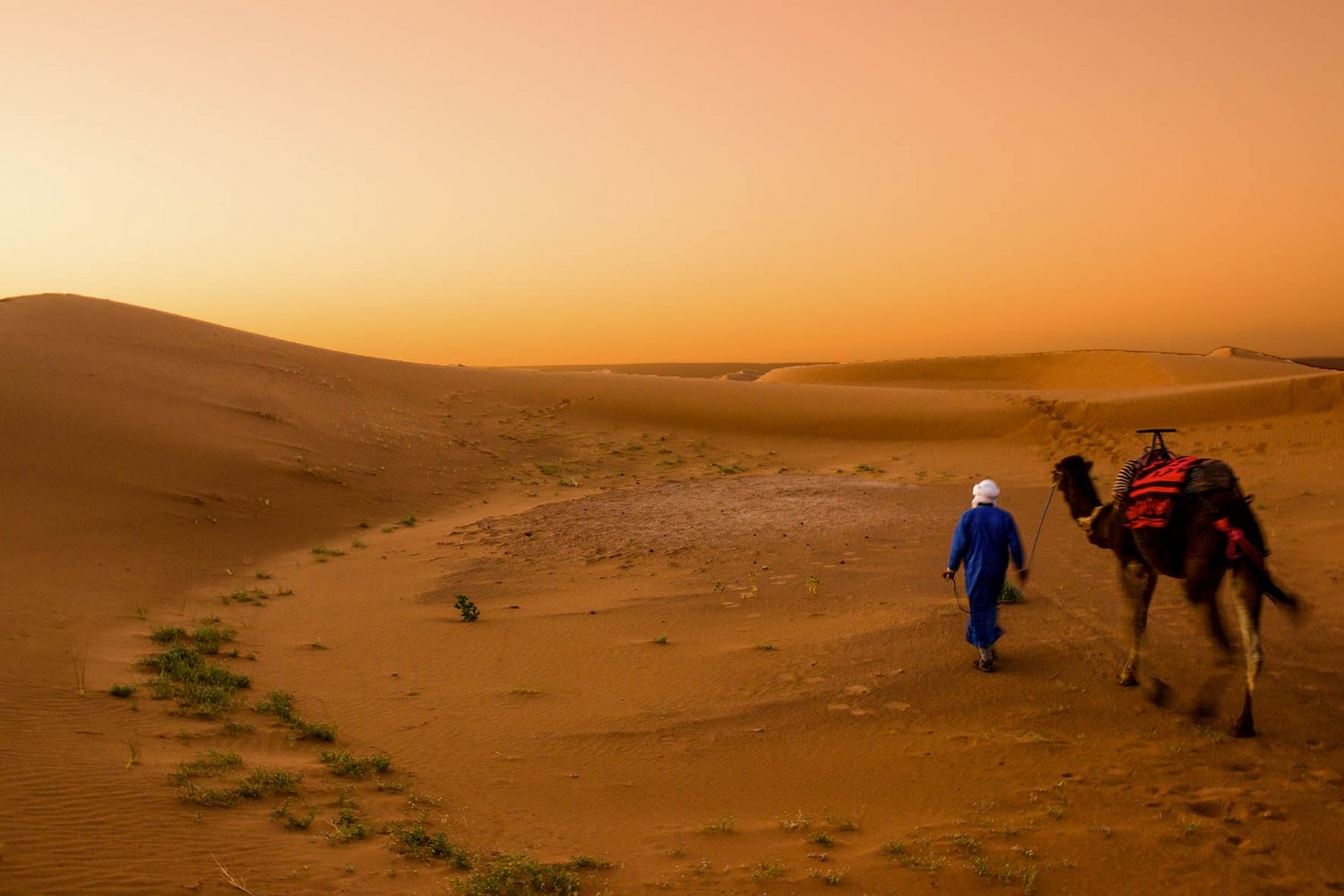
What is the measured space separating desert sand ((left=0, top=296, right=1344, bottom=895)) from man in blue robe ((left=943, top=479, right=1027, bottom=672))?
1.38 ft

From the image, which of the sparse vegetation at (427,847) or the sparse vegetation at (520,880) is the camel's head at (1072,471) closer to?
the sparse vegetation at (520,880)

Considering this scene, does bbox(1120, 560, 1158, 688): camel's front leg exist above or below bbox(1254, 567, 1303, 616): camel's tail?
below

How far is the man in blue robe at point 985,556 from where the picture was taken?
8.48m

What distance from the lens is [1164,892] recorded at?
17.3ft

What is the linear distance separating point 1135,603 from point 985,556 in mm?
1320

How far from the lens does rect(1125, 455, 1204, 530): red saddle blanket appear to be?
7.36 meters

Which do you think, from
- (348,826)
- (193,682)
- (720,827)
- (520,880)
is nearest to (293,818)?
(348,826)

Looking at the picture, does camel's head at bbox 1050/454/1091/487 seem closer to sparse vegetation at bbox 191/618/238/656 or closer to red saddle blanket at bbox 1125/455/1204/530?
red saddle blanket at bbox 1125/455/1204/530

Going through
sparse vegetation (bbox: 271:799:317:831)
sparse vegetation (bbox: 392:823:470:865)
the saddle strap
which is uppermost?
the saddle strap

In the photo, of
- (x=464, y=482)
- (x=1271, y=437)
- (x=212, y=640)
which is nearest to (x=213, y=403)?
(x=464, y=482)

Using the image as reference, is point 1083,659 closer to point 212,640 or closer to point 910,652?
point 910,652

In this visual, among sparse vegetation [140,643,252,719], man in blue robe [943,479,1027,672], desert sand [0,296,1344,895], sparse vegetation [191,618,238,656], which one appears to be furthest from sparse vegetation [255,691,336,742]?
man in blue robe [943,479,1027,672]

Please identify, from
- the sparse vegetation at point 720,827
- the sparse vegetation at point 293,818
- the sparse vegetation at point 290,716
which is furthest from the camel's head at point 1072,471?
the sparse vegetation at point 290,716

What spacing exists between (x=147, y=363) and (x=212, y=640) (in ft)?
66.0
